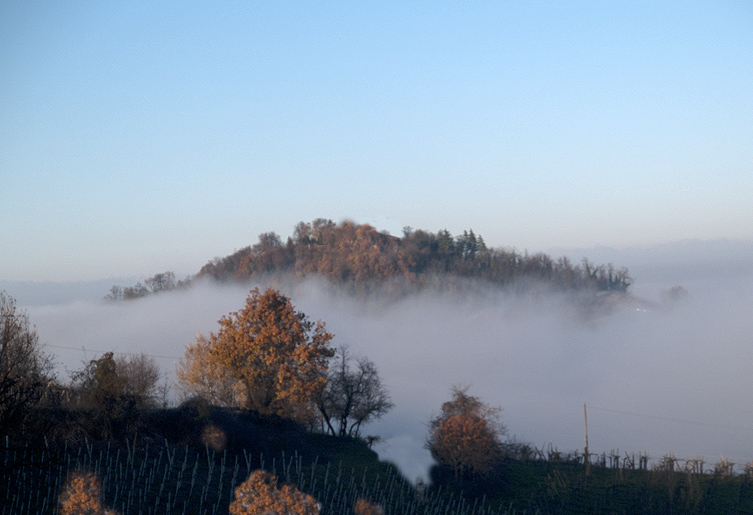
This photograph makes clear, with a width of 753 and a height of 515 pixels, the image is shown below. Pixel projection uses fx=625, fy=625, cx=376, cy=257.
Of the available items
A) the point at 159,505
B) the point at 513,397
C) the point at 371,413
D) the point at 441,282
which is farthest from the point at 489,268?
the point at 159,505

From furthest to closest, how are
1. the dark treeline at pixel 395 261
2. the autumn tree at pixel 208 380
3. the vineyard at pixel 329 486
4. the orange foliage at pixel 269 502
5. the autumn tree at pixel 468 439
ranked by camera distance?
the dark treeline at pixel 395 261, the autumn tree at pixel 208 380, the autumn tree at pixel 468 439, the vineyard at pixel 329 486, the orange foliage at pixel 269 502

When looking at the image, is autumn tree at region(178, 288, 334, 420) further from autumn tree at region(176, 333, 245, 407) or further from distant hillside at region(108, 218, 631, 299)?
distant hillside at region(108, 218, 631, 299)

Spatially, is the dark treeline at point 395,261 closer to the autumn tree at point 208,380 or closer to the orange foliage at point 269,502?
the autumn tree at point 208,380

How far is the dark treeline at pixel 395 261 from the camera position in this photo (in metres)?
140

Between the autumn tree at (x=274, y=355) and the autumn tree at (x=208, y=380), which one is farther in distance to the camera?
the autumn tree at (x=208, y=380)

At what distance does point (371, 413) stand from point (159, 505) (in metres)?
26.7

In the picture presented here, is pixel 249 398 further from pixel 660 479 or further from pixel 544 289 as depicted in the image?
pixel 544 289

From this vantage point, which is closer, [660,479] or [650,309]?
[660,479]

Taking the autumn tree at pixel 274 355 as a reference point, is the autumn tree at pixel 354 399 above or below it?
below

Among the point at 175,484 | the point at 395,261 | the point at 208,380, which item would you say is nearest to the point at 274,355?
the point at 208,380

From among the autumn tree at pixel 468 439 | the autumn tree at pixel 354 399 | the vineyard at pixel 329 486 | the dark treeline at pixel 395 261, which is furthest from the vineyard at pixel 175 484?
the dark treeline at pixel 395 261

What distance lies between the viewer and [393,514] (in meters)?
24.7

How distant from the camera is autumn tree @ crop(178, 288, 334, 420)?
3456cm

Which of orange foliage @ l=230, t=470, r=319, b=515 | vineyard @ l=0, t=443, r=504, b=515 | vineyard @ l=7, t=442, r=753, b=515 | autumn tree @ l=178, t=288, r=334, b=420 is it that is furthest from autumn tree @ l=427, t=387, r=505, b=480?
orange foliage @ l=230, t=470, r=319, b=515
